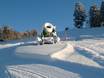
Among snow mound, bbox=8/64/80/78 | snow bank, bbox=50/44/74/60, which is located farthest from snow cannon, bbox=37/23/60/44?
snow mound, bbox=8/64/80/78

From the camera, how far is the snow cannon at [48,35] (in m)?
29.0

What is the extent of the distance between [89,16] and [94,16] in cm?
188

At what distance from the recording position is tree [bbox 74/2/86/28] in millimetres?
70625

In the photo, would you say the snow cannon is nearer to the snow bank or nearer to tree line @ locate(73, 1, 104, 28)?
the snow bank

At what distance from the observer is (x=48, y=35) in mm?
30344

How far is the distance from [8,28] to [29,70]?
6470 cm

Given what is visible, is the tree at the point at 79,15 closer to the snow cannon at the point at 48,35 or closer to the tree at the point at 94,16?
the tree at the point at 94,16

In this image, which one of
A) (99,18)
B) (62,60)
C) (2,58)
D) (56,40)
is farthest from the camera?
(99,18)

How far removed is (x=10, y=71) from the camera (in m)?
16.8

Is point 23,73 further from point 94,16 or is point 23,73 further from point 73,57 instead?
point 94,16

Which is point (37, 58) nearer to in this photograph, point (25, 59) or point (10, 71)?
point (25, 59)

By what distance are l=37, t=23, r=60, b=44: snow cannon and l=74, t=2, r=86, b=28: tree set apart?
39.7 meters

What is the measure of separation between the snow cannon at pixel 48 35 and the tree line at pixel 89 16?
3826cm

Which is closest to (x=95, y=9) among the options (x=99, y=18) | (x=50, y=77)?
(x=99, y=18)
